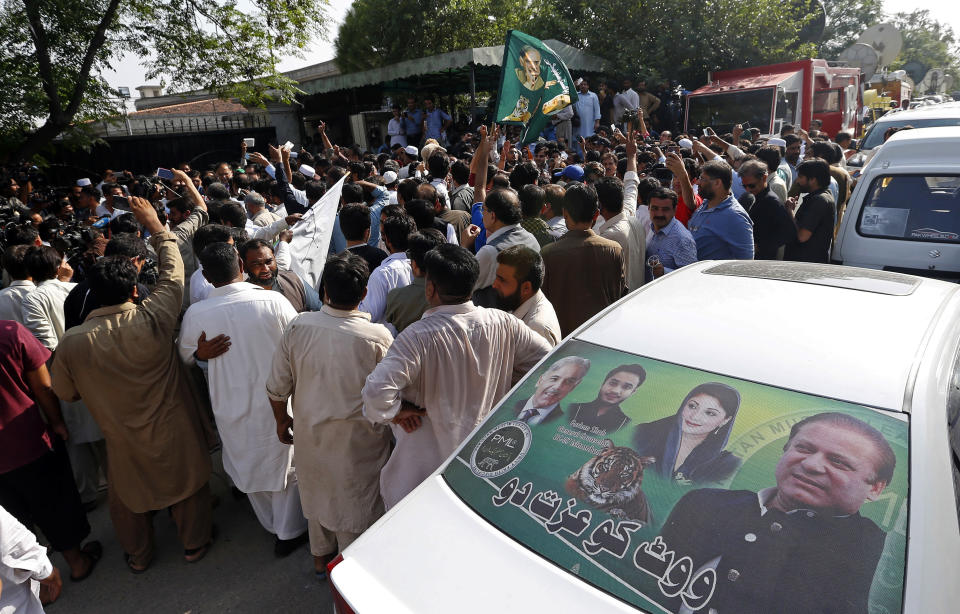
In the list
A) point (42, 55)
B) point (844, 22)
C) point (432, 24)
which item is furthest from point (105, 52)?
point (844, 22)

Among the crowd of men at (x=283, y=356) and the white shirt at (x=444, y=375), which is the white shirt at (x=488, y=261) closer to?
the crowd of men at (x=283, y=356)

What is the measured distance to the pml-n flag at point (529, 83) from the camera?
642 centimetres

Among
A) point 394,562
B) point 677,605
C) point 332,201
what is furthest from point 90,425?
point 677,605

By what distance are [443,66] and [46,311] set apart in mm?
11697

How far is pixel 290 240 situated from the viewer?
4387mm

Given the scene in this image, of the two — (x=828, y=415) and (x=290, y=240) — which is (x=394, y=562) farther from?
(x=290, y=240)

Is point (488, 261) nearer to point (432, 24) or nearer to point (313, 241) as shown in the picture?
point (313, 241)

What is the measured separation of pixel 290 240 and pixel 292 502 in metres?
1.87

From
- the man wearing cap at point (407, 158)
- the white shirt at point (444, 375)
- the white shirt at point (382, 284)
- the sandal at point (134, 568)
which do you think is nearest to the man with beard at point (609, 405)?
the white shirt at point (444, 375)

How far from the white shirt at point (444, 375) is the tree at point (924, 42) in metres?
65.2

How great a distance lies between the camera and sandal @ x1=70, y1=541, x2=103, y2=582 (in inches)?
135

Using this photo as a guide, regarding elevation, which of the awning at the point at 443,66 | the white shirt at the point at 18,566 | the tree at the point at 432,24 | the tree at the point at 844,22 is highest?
the tree at the point at 432,24

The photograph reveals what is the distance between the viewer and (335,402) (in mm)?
2826

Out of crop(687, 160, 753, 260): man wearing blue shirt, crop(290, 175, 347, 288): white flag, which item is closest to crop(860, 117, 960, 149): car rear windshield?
crop(687, 160, 753, 260): man wearing blue shirt
